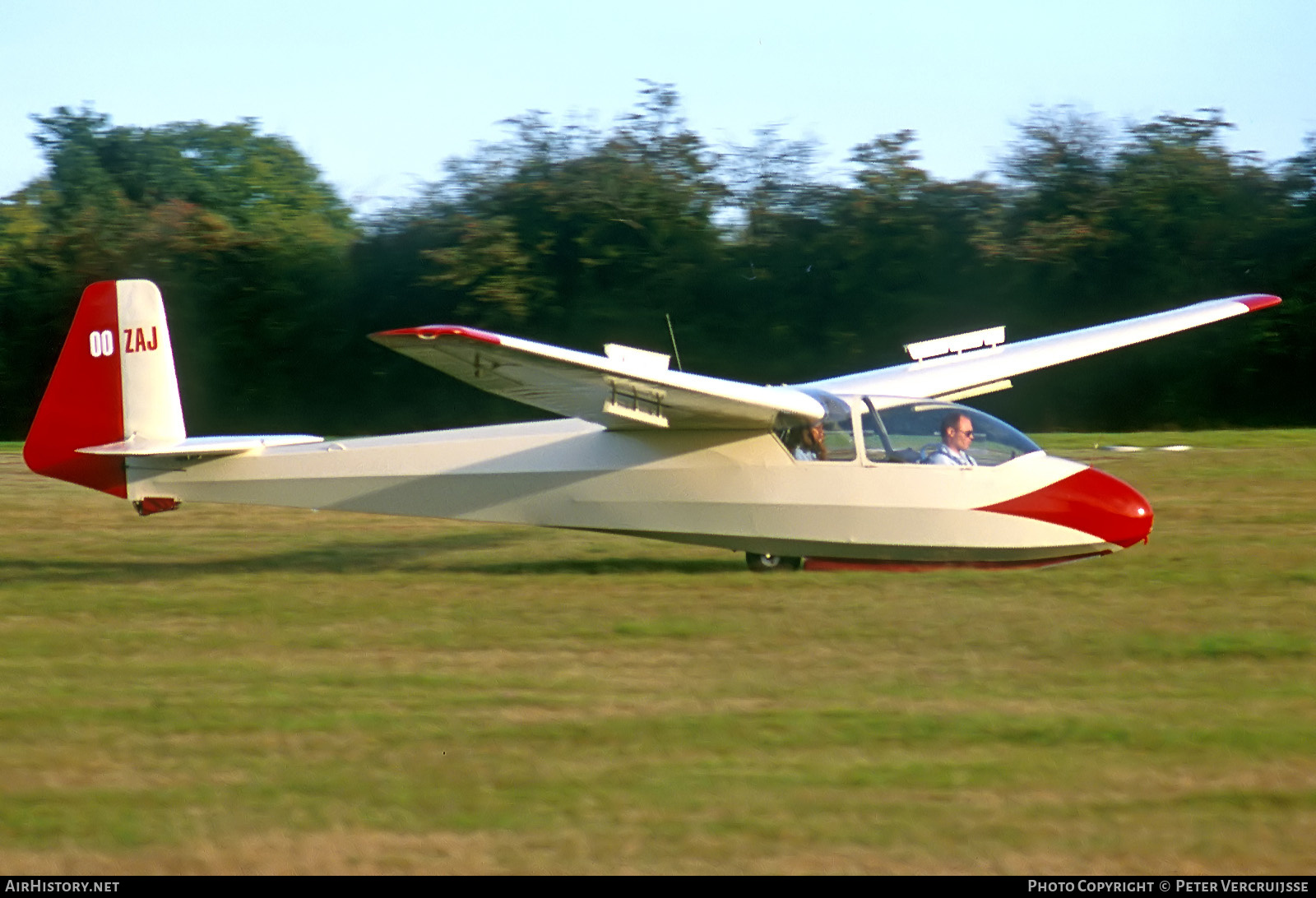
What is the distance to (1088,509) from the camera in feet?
30.0

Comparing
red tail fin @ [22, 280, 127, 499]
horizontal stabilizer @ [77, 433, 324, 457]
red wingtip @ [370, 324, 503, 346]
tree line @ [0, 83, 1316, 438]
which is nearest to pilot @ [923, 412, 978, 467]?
red wingtip @ [370, 324, 503, 346]

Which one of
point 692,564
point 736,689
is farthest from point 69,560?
point 736,689

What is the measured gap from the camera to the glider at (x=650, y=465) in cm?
924

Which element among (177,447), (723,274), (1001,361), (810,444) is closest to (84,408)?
(177,447)

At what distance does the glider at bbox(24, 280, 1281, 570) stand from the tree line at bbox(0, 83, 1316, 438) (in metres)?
15.7

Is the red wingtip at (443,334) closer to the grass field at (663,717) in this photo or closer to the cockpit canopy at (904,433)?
the grass field at (663,717)

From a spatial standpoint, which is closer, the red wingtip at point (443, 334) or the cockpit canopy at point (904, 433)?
the red wingtip at point (443, 334)

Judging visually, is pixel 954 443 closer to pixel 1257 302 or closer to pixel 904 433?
pixel 904 433

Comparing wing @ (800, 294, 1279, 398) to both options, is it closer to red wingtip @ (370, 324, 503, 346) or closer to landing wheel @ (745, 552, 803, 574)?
landing wheel @ (745, 552, 803, 574)

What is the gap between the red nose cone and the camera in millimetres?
9148

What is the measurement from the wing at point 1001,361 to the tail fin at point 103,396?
5765mm

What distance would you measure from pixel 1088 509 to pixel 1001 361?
11.7 feet

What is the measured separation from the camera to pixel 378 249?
116 feet

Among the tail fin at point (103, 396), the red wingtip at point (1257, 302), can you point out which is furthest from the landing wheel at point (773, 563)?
the red wingtip at point (1257, 302)
